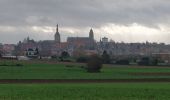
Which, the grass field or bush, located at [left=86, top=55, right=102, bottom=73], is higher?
bush, located at [left=86, top=55, right=102, bottom=73]

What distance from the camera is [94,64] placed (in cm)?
9650

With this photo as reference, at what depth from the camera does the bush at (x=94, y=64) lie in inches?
3760

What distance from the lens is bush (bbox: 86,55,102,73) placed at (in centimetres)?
9550
